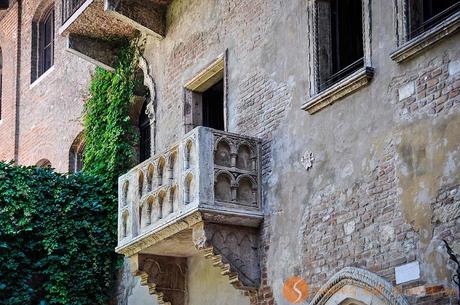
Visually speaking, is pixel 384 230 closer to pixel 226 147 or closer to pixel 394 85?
pixel 394 85

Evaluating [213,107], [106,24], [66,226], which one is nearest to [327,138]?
[213,107]

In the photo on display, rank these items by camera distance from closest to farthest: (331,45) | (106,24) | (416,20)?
(416,20) < (331,45) < (106,24)

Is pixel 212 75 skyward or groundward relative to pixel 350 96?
skyward

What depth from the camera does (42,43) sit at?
75.4ft

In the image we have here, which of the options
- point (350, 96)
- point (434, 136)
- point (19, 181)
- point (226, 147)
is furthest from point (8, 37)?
point (434, 136)

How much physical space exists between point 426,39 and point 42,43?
542 inches

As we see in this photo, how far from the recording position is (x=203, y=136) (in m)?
13.0

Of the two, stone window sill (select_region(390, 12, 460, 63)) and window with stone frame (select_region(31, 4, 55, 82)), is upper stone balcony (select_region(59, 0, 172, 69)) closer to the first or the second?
window with stone frame (select_region(31, 4, 55, 82))

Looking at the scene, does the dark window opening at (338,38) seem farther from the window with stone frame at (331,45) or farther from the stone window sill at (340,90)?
the stone window sill at (340,90)

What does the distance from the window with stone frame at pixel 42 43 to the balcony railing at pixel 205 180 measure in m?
9.16

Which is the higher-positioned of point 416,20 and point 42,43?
point 42,43

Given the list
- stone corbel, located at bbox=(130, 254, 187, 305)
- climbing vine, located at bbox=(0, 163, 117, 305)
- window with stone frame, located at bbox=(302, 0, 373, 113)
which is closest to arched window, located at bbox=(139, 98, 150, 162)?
climbing vine, located at bbox=(0, 163, 117, 305)

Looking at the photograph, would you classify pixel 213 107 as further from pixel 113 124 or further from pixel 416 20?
pixel 416 20

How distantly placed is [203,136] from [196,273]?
2510 millimetres
